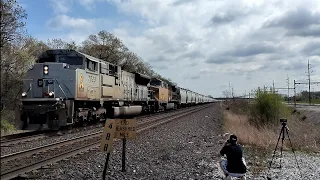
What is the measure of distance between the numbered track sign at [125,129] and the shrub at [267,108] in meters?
16.5

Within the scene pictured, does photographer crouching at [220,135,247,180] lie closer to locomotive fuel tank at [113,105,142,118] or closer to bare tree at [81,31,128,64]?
locomotive fuel tank at [113,105,142,118]

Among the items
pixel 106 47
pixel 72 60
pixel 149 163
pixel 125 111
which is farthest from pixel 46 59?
pixel 106 47

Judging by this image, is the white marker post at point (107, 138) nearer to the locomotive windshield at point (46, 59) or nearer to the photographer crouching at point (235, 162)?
the photographer crouching at point (235, 162)

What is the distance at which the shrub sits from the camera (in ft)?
77.4

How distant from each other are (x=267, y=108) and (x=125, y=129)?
1715cm

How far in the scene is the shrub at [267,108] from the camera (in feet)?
77.4

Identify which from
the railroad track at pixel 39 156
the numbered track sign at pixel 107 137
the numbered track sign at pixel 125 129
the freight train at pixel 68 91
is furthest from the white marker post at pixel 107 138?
the freight train at pixel 68 91

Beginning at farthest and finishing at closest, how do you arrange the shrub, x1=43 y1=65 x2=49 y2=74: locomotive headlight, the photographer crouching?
the shrub → x1=43 y1=65 x2=49 y2=74: locomotive headlight → the photographer crouching

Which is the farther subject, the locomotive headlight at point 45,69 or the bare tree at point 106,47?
the bare tree at point 106,47

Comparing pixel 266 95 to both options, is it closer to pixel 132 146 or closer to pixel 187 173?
pixel 132 146

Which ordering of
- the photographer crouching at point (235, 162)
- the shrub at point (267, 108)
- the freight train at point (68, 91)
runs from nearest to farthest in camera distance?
the photographer crouching at point (235, 162) → the freight train at point (68, 91) → the shrub at point (267, 108)

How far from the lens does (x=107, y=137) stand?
311 inches

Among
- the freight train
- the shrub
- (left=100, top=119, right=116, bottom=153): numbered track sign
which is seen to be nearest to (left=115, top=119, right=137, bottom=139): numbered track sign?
(left=100, top=119, right=116, bottom=153): numbered track sign

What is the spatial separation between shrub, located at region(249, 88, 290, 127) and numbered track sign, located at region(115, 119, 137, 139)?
54.2 ft
